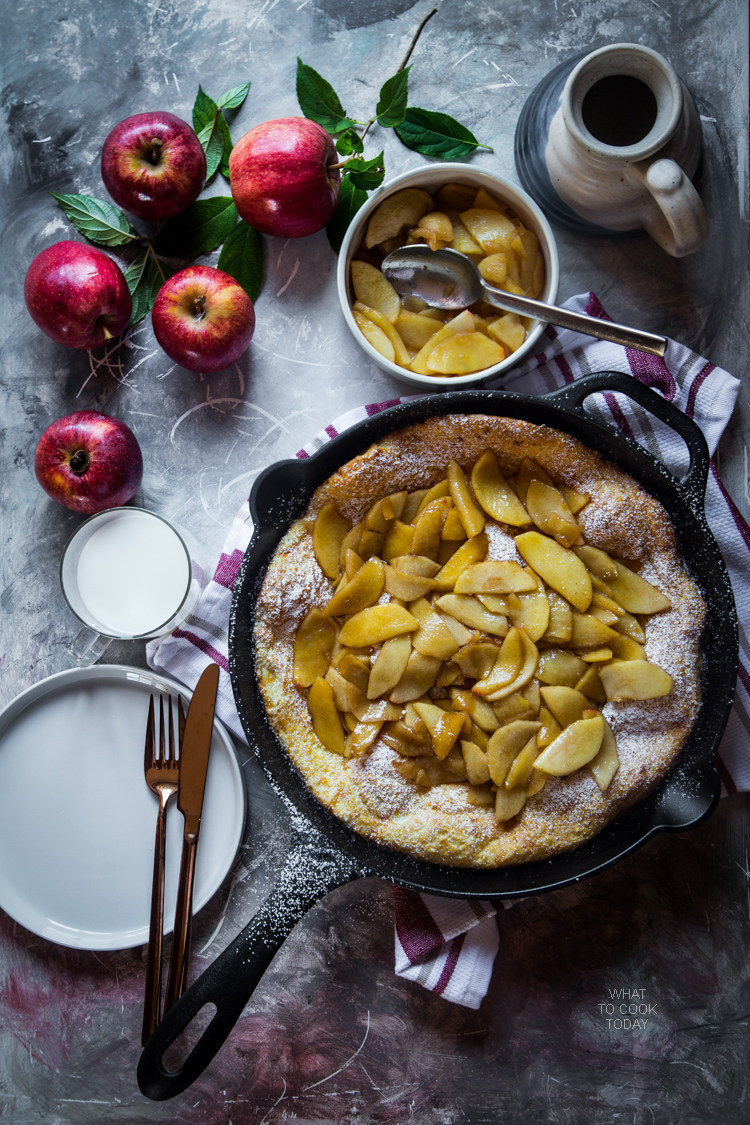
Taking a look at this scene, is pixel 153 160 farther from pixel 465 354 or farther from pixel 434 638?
pixel 434 638

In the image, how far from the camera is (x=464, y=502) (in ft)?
4.62

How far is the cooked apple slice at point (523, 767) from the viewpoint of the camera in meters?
1.36

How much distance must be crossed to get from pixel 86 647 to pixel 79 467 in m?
0.40

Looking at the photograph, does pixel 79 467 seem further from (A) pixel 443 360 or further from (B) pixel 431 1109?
(B) pixel 431 1109

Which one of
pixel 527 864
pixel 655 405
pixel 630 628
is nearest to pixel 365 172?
pixel 655 405

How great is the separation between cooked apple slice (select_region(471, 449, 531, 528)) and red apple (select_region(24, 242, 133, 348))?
84 cm

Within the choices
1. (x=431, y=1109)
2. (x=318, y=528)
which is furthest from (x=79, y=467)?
(x=431, y=1109)

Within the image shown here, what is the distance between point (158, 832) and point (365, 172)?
1455 mm

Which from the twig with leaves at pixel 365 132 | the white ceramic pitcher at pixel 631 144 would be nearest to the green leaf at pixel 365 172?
the twig with leaves at pixel 365 132

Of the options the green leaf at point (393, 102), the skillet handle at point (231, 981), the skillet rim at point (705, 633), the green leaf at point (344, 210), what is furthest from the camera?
the green leaf at point (344, 210)

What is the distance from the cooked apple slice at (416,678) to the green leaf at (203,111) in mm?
1244

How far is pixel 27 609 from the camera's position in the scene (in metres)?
1.64

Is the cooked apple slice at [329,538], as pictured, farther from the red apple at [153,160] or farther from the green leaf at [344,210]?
the red apple at [153,160]

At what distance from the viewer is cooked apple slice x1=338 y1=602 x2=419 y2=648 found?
1.38 metres
